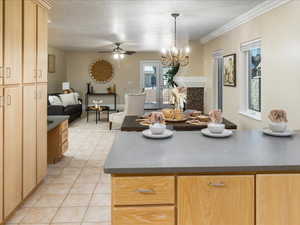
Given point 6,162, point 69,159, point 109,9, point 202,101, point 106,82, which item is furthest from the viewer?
point 106,82

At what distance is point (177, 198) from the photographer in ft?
5.15

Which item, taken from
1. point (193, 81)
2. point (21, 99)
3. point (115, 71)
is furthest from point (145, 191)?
point (115, 71)

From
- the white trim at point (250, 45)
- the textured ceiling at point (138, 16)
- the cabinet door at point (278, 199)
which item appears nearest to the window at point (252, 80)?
the white trim at point (250, 45)

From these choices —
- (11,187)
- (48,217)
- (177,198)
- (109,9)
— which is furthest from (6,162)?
(109,9)

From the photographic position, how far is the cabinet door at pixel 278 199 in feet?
5.17

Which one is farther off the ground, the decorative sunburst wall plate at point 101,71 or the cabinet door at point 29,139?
the decorative sunburst wall plate at point 101,71

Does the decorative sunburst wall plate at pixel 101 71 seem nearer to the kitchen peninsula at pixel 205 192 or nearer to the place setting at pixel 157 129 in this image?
the place setting at pixel 157 129

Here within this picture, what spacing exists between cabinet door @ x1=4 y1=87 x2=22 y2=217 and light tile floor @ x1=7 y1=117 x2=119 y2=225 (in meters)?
0.23

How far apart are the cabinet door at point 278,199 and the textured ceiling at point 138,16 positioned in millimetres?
3279

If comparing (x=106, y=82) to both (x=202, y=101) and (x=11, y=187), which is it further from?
(x=11, y=187)

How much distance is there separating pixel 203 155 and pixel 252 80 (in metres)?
4.13

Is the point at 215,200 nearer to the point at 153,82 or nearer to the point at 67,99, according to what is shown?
the point at 67,99

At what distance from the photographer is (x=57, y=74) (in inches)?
437

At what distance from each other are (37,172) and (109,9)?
2.67 metres
